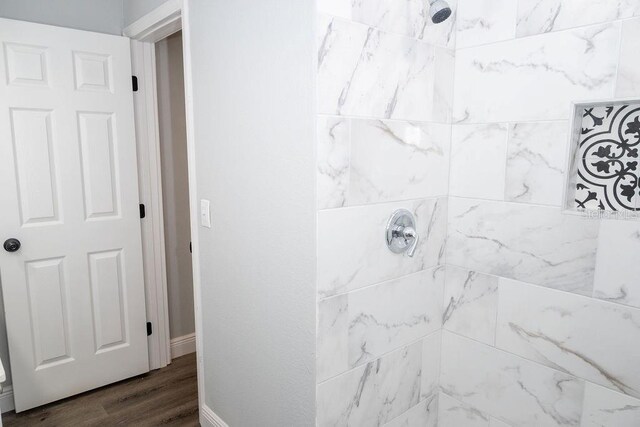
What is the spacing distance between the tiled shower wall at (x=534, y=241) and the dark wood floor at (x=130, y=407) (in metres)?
1.50

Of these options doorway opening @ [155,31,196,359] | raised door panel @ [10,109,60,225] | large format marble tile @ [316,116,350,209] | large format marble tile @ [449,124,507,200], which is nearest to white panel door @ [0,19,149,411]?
raised door panel @ [10,109,60,225]

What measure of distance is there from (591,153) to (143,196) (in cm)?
233

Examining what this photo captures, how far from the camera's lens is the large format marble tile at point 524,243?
1420 millimetres

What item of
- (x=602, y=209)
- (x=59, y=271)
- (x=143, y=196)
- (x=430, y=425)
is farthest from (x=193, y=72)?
(x=430, y=425)

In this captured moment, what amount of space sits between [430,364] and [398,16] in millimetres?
1411

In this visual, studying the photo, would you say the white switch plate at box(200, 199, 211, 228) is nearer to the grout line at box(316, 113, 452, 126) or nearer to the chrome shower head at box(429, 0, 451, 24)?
the grout line at box(316, 113, 452, 126)

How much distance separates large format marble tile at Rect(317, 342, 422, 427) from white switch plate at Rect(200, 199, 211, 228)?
2.94 ft

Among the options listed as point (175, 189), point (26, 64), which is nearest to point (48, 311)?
point (175, 189)

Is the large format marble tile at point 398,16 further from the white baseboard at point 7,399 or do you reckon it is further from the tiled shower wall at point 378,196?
the white baseboard at point 7,399

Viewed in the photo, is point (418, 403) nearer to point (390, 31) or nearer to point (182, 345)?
point (390, 31)

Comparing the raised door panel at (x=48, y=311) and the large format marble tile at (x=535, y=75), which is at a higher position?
the large format marble tile at (x=535, y=75)

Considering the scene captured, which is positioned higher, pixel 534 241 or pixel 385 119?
pixel 385 119

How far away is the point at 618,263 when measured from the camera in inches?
52.6

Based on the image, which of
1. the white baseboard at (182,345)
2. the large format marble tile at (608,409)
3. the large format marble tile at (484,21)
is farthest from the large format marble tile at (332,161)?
the white baseboard at (182,345)
